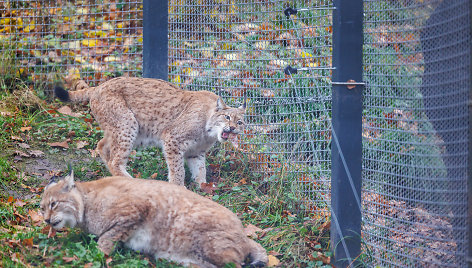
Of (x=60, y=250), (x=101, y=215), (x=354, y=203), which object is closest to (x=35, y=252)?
(x=60, y=250)

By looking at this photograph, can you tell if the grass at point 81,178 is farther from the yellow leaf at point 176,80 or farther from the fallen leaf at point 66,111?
the yellow leaf at point 176,80

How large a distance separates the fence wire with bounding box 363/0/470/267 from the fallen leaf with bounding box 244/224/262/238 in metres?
1.05

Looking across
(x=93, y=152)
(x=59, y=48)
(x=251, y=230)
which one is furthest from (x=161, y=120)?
(x=59, y=48)

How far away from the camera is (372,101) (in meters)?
4.59

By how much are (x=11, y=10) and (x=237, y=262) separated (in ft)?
19.1

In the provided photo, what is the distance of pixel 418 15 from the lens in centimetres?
408

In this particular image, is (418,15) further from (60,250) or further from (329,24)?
(60,250)

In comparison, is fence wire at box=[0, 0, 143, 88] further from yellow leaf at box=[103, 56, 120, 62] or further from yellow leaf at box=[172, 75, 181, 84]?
yellow leaf at box=[172, 75, 181, 84]

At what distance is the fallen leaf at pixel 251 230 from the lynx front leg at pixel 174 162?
128 centimetres

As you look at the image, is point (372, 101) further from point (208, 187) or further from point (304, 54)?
point (208, 187)

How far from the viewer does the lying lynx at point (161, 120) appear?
6.41 meters

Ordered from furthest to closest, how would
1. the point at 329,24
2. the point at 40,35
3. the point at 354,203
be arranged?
the point at 40,35, the point at 329,24, the point at 354,203

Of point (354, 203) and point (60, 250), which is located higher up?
point (354, 203)

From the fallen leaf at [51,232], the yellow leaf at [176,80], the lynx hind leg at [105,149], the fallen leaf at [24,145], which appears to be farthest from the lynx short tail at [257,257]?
the fallen leaf at [24,145]
